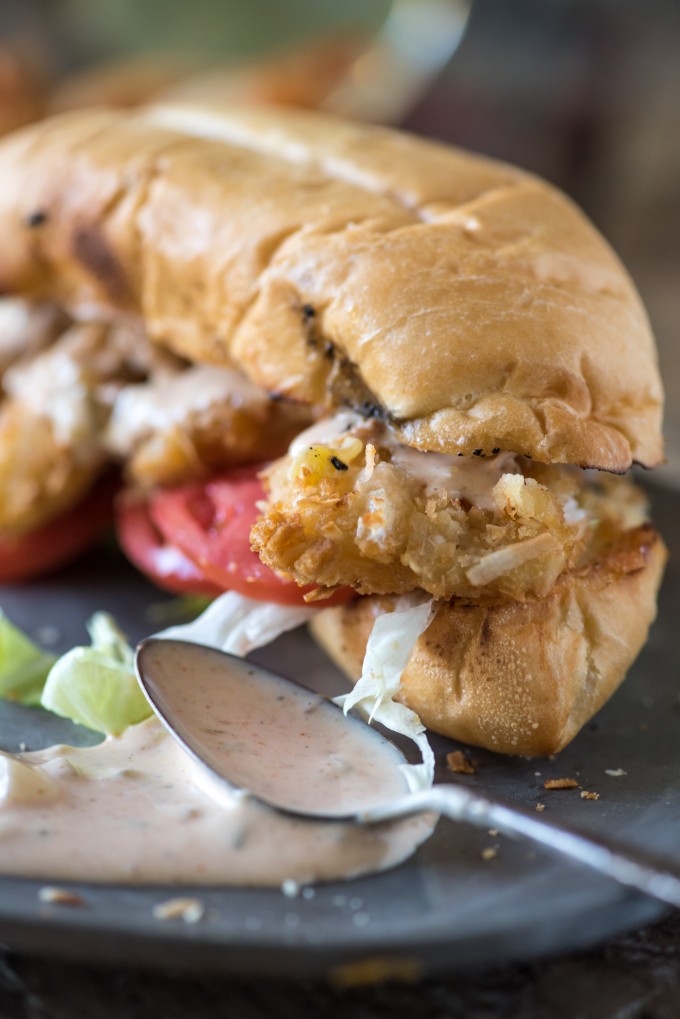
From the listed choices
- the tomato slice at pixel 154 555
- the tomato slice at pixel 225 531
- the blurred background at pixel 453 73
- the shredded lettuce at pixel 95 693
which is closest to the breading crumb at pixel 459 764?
the tomato slice at pixel 225 531

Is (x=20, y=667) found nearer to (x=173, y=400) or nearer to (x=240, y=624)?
(x=240, y=624)

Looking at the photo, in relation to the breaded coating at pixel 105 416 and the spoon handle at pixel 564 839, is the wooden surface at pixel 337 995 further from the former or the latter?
the breaded coating at pixel 105 416

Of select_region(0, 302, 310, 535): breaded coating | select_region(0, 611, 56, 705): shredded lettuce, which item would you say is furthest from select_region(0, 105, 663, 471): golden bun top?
select_region(0, 611, 56, 705): shredded lettuce

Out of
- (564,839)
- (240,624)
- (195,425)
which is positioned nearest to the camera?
(564,839)

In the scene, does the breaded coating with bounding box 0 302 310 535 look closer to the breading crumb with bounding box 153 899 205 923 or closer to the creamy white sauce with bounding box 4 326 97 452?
the creamy white sauce with bounding box 4 326 97 452

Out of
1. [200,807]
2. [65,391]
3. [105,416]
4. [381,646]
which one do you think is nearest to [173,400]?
[105,416]

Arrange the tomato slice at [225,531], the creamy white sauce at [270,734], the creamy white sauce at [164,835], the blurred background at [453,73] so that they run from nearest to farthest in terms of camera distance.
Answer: the creamy white sauce at [164,835]
the creamy white sauce at [270,734]
the tomato slice at [225,531]
the blurred background at [453,73]
